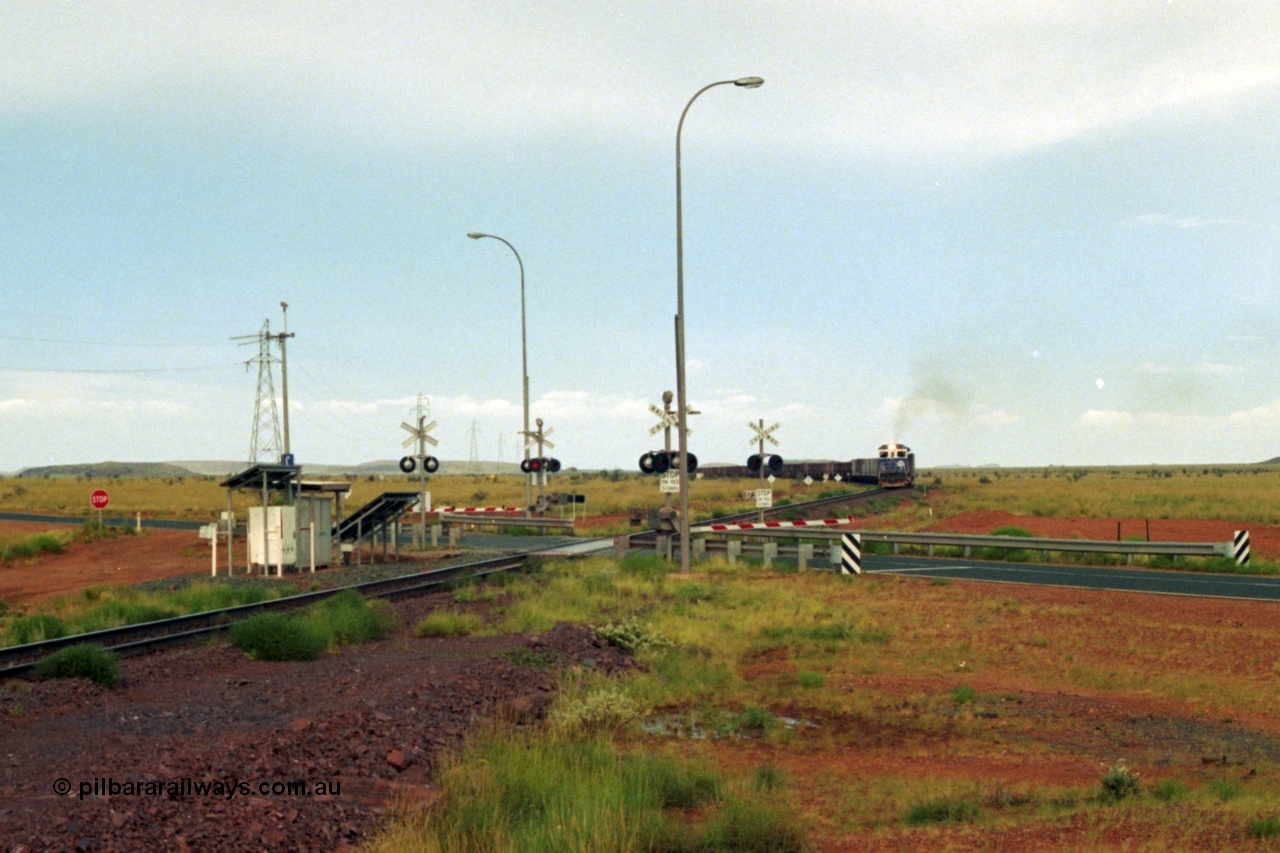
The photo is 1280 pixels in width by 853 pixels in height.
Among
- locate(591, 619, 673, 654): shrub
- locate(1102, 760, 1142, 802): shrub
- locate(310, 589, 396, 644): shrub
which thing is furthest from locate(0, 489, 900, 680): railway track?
locate(1102, 760, 1142, 802): shrub

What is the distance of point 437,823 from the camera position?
8062 millimetres

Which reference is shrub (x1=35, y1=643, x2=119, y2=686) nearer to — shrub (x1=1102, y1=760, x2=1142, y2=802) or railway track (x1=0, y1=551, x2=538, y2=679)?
railway track (x1=0, y1=551, x2=538, y2=679)

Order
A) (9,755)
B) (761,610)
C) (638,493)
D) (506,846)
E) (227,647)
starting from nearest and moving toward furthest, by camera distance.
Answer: (506,846) → (9,755) → (227,647) → (761,610) → (638,493)

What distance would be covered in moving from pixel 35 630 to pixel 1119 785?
16.3 m

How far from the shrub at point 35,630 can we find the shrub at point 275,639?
366 centimetres

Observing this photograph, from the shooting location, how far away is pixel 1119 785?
9.36 metres

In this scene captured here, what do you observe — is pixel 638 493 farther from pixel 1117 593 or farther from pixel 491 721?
pixel 491 721

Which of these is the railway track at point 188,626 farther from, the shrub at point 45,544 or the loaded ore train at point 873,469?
the loaded ore train at point 873,469

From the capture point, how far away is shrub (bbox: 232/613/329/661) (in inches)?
627

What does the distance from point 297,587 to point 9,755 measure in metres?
15.2

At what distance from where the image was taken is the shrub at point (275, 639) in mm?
15930

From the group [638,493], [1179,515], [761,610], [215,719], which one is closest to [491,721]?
[215,719]

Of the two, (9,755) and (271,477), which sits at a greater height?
(271,477)

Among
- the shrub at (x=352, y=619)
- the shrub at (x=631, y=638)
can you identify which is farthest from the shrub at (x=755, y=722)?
the shrub at (x=352, y=619)
